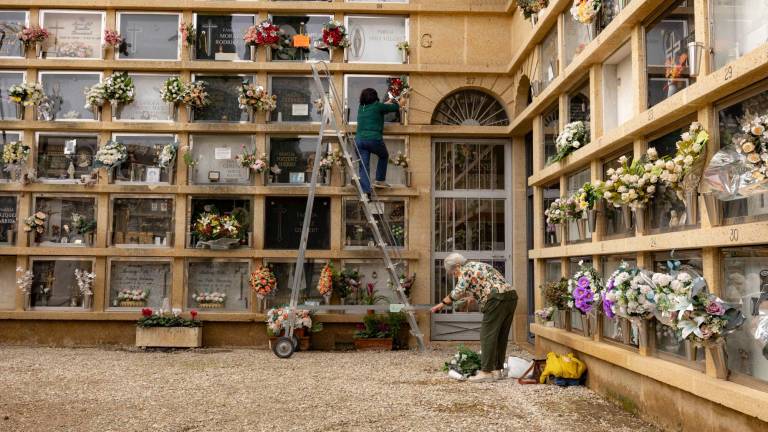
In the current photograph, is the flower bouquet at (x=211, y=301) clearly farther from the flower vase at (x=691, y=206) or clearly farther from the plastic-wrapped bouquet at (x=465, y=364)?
the flower vase at (x=691, y=206)

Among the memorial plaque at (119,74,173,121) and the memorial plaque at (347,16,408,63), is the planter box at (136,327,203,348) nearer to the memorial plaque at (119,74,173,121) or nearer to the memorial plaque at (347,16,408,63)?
the memorial plaque at (119,74,173,121)

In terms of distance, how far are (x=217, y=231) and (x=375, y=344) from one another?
8.06 feet

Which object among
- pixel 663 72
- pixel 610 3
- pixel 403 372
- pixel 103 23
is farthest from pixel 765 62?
pixel 103 23

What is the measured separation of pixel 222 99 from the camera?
32.5 ft

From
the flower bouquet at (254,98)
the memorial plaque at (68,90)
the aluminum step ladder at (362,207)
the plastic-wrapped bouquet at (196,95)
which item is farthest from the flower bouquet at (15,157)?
the aluminum step ladder at (362,207)

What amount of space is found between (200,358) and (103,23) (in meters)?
4.88

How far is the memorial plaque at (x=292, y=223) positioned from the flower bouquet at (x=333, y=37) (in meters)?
2.05

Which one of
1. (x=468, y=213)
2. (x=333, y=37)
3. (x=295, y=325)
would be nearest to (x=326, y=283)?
(x=295, y=325)

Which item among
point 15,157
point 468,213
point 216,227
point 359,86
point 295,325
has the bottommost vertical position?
point 295,325

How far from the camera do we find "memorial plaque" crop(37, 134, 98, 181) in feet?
32.0

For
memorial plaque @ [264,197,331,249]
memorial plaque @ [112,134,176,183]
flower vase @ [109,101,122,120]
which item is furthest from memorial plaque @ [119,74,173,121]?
memorial plaque @ [264,197,331,249]

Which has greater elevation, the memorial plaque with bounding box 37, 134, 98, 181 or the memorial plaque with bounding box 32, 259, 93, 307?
the memorial plaque with bounding box 37, 134, 98, 181

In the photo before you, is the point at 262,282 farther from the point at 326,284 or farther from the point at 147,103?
the point at 147,103

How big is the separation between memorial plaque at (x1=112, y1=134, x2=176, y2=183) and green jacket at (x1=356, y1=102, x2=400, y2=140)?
8.40ft
